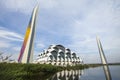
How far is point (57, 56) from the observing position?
97.1 meters

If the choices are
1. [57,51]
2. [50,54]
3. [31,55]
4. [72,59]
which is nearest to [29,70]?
[31,55]

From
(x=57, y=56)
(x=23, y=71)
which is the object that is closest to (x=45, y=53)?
(x=57, y=56)

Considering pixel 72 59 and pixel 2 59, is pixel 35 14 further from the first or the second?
pixel 72 59

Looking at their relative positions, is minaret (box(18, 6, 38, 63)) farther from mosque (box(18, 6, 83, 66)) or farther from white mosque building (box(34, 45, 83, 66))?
white mosque building (box(34, 45, 83, 66))

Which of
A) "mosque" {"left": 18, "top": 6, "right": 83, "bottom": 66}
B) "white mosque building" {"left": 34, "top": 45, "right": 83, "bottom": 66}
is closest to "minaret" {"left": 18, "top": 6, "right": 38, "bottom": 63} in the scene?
"mosque" {"left": 18, "top": 6, "right": 83, "bottom": 66}

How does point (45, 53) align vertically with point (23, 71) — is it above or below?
above

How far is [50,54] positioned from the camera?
301ft

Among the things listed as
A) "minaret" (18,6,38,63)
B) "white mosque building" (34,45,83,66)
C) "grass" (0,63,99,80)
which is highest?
"white mosque building" (34,45,83,66)

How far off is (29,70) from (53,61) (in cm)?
6784

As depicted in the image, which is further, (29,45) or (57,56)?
(57,56)

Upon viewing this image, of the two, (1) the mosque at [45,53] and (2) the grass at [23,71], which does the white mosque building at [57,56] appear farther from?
(2) the grass at [23,71]

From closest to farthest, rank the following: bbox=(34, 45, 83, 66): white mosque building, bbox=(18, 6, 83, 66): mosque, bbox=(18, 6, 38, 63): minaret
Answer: bbox=(18, 6, 38, 63): minaret < bbox=(18, 6, 83, 66): mosque < bbox=(34, 45, 83, 66): white mosque building

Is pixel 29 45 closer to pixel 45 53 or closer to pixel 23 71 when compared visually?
pixel 23 71

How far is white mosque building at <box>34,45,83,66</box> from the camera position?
9062 centimetres
